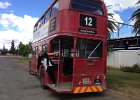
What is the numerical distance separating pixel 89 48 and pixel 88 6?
1833 millimetres

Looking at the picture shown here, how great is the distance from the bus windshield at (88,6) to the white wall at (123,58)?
14948mm

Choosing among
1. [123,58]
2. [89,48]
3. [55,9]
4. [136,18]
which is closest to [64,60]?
[89,48]

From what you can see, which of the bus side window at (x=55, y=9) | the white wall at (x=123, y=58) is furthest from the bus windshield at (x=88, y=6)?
the white wall at (x=123, y=58)

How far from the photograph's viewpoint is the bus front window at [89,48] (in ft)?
39.0

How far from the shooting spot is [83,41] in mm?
11961

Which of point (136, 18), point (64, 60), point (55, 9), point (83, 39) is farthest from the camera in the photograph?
point (136, 18)

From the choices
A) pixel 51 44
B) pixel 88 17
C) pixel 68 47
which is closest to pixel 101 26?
pixel 88 17

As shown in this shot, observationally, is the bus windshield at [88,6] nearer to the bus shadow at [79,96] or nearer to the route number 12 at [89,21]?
the route number 12 at [89,21]

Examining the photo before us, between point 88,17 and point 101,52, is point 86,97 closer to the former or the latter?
point 101,52

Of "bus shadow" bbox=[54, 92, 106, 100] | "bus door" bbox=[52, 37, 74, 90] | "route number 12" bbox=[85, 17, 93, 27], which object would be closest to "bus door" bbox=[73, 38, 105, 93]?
"bus shadow" bbox=[54, 92, 106, 100]

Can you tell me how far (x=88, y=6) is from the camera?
12.3m

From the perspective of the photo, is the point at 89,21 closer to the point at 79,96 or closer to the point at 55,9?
the point at 55,9

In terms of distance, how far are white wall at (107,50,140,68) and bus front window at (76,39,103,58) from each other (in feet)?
49.2

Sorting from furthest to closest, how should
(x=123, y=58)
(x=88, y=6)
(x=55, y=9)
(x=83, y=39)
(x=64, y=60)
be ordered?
(x=123, y=58)
(x=64, y=60)
(x=55, y=9)
(x=88, y=6)
(x=83, y=39)
